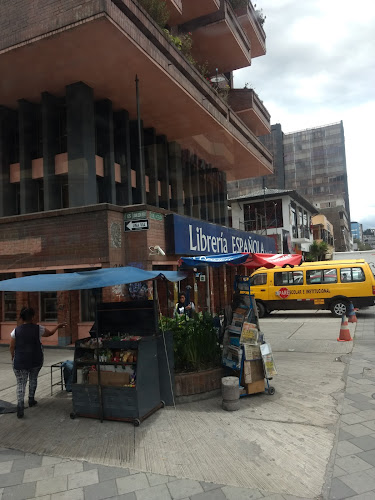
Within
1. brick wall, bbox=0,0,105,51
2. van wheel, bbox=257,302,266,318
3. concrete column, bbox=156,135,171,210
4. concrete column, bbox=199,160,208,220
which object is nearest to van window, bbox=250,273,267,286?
van wheel, bbox=257,302,266,318

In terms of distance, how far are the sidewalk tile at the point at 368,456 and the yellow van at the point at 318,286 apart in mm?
10643

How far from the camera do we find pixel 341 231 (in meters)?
64.5

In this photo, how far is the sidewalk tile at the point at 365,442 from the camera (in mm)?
4184

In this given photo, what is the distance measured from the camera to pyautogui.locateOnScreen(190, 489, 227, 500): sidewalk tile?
3322mm

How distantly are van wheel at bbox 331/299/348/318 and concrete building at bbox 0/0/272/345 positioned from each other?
197 inches

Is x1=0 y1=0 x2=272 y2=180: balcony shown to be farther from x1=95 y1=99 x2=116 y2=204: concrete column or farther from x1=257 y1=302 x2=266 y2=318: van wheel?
x1=257 y1=302 x2=266 y2=318: van wheel

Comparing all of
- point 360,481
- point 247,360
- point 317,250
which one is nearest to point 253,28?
point 247,360

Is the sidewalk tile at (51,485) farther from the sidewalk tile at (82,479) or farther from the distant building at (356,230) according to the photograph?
the distant building at (356,230)

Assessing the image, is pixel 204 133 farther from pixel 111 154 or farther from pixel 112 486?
pixel 112 486

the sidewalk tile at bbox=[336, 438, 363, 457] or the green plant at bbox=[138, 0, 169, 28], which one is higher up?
the green plant at bbox=[138, 0, 169, 28]

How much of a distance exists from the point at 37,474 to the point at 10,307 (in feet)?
30.9

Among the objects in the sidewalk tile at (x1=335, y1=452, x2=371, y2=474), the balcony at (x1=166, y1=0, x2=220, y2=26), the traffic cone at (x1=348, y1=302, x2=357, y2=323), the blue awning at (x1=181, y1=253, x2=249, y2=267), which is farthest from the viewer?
the balcony at (x1=166, y1=0, x2=220, y2=26)

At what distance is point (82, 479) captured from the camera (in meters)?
3.76

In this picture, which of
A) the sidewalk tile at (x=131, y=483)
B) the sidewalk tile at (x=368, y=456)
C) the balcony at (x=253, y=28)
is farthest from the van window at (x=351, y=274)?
the balcony at (x=253, y=28)
